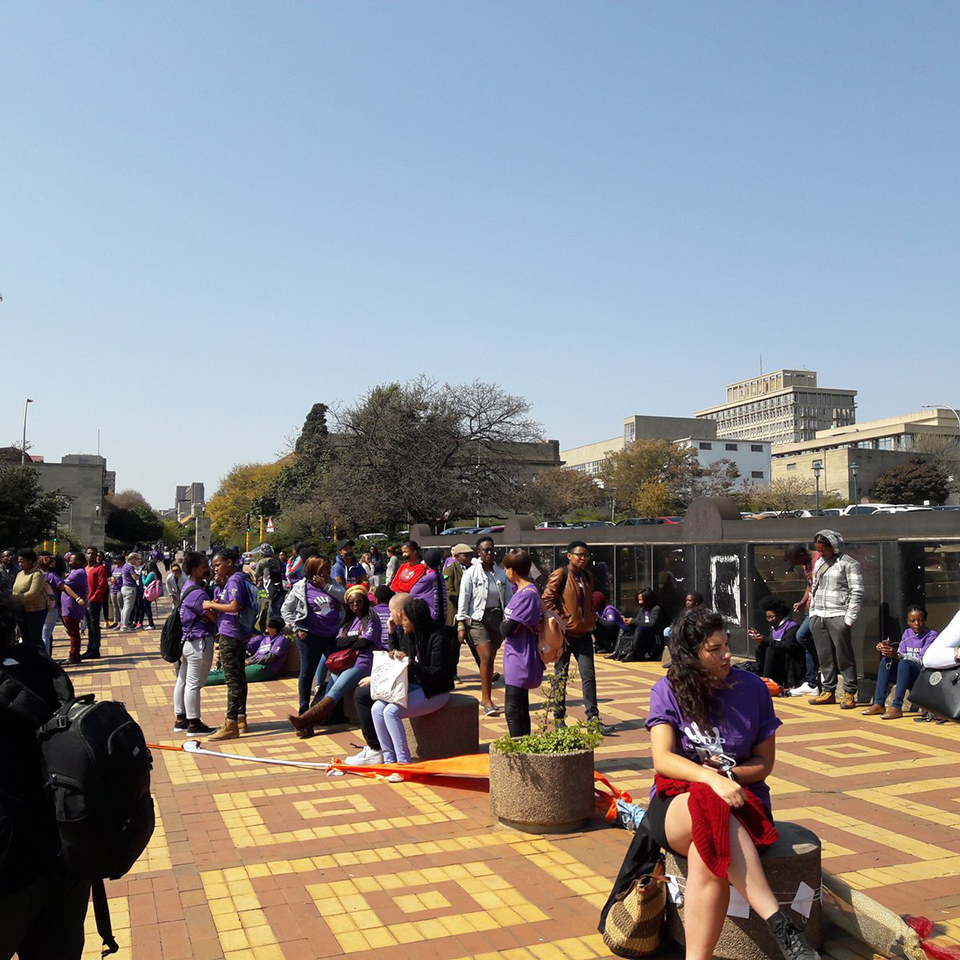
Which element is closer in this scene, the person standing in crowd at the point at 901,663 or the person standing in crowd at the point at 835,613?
the person standing in crowd at the point at 901,663

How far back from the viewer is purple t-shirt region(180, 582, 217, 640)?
9055mm

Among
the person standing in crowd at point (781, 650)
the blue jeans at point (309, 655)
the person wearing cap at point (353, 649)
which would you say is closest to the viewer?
the person wearing cap at point (353, 649)

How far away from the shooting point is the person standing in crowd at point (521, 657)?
7.68 m

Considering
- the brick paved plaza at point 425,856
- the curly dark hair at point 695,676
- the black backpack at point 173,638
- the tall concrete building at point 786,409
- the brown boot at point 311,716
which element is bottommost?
the brick paved plaza at point 425,856

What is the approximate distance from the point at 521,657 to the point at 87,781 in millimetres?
5289

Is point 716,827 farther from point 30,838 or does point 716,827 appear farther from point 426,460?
point 426,460

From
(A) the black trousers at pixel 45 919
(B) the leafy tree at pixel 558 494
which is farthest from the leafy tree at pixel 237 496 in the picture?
→ (A) the black trousers at pixel 45 919

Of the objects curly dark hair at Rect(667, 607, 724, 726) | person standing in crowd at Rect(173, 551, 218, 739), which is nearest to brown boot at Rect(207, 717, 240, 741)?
person standing in crowd at Rect(173, 551, 218, 739)

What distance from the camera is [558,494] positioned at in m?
57.9

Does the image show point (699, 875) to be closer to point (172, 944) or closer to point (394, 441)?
point (172, 944)

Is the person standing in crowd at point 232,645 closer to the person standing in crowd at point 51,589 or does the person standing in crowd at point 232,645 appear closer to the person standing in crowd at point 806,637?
the person standing in crowd at point 51,589

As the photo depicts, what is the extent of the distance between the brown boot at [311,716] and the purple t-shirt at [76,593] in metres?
7.54

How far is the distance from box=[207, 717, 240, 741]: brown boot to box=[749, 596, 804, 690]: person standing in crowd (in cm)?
625

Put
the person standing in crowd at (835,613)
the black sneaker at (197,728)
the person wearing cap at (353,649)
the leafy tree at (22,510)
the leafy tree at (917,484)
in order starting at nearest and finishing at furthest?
1. the person wearing cap at (353,649)
2. the black sneaker at (197,728)
3. the person standing in crowd at (835,613)
4. the leafy tree at (22,510)
5. the leafy tree at (917,484)
